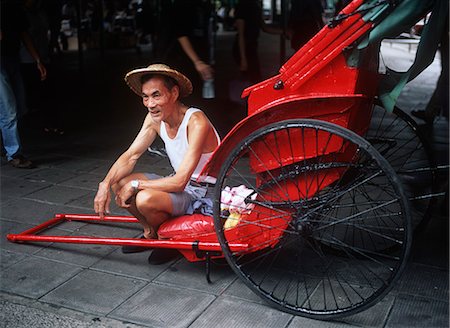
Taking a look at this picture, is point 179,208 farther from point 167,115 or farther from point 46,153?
point 46,153

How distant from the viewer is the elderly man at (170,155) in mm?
3363

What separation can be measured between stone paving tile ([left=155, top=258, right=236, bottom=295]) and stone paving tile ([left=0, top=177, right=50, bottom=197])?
6.50ft

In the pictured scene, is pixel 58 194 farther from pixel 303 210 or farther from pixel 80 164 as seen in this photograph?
pixel 303 210

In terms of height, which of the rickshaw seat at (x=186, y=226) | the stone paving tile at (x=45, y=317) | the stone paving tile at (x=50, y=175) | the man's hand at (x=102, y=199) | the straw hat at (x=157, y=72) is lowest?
the stone paving tile at (x=50, y=175)

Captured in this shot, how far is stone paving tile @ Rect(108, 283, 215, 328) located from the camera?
298 cm

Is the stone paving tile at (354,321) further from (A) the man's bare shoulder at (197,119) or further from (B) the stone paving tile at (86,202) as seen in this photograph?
(B) the stone paving tile at (86,202)

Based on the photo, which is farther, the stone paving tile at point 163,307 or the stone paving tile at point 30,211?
the stone paving tile at point 30,211

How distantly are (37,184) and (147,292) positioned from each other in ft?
7.68

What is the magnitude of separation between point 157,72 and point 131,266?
1194 mm

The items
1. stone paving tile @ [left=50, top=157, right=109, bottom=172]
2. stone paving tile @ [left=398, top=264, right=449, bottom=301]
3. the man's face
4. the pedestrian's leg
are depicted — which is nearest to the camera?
stone paving tile @ [left=398, top=264, right=449, bottom=301]

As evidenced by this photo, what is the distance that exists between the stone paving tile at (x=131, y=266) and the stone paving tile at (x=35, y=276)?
17cm

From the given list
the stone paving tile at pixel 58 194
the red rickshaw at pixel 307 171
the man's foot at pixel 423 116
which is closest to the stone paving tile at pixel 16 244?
the red rickshaw at pixel 307 171

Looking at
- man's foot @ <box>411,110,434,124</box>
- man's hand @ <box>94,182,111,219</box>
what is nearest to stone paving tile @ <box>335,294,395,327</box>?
man's hand @ <box>94,182,111,219</box>

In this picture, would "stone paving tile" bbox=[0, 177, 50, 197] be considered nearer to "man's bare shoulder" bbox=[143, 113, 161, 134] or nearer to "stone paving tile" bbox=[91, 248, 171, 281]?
"stone paving tile" bbox=[91, 248, 171, 281]
